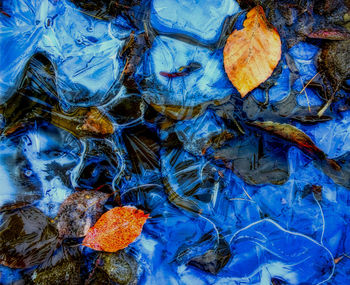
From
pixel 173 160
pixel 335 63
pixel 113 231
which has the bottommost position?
pixel 113 231

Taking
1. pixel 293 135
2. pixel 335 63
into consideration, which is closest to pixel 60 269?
pixel 293 135

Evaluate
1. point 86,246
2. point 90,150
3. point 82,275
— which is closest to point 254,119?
point 90,150

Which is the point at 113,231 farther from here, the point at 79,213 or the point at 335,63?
the point at 335,63

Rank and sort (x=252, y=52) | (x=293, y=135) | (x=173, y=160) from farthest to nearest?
(x=173, y=160), (x=293, y=135), (x=252, y=52)

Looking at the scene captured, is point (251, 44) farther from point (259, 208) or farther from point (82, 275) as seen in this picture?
point (82, 275)

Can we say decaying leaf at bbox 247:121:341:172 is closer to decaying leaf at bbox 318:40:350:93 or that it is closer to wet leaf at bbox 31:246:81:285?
decaying leaf at bbox 318:40:350:93

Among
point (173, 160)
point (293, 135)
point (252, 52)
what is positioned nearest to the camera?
point (252, 52)
